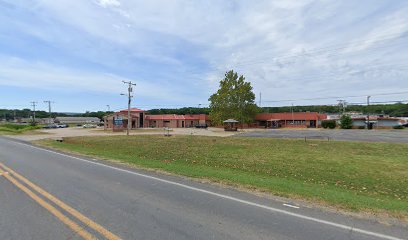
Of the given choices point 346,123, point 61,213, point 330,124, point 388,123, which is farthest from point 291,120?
point 61,213

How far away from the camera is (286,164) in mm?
13859

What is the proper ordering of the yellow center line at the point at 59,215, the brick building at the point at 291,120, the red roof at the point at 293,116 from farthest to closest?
the red roof at the point at 293,116
the brick building at the point at 291,120
the yellow center line at the point at 59,215

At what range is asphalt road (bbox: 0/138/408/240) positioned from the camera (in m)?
4.38

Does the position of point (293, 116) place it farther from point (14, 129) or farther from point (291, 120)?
point (14, 129)

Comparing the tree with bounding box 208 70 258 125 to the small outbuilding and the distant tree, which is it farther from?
the distant tree

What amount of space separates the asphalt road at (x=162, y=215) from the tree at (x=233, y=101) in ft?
216

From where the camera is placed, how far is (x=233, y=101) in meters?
73.9

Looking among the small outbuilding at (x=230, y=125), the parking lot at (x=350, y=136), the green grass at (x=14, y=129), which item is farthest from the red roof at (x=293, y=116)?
the green grass at (x=14, y=129)

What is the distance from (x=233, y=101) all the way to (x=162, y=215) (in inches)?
2740

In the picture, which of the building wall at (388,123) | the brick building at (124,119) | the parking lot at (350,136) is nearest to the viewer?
the parking lot at (350,136)

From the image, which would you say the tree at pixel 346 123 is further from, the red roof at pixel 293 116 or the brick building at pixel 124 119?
the brick building at pixel 124 119

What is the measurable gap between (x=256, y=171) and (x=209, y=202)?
603cm

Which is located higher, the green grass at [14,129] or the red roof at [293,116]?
the red roof at [293,116]

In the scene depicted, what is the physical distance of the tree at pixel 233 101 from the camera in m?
73.4
